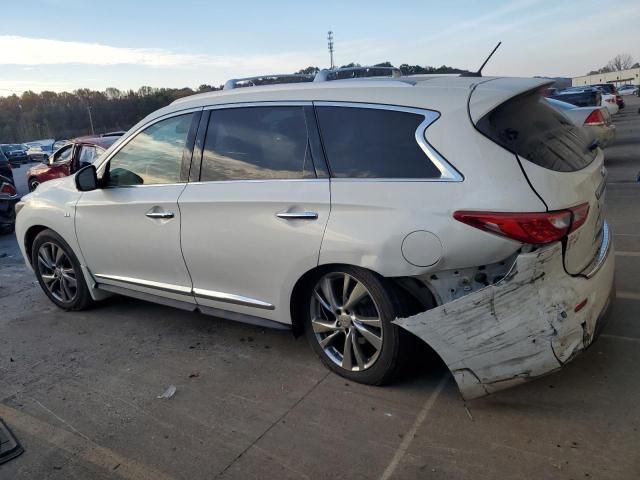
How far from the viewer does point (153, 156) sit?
416 centimetres

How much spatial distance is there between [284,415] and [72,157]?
10062 mm

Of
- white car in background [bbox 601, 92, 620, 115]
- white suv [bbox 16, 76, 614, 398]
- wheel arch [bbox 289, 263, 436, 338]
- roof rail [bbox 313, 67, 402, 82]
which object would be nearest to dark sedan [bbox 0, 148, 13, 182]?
white suv [bbox 16, 76, 614, 398]

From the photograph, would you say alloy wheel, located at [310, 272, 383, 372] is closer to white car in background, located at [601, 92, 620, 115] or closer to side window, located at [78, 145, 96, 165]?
side window, located at [78, 145, 96, 165]

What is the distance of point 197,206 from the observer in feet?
12.2

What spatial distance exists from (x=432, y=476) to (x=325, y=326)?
1140 mm

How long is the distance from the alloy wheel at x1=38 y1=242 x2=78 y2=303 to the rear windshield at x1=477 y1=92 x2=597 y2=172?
381 cm

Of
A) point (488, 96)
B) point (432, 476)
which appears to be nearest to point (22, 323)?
point (432, 476)

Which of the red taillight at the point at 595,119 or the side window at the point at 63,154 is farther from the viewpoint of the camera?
the side window at the point at 63,154

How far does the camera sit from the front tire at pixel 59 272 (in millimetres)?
4871

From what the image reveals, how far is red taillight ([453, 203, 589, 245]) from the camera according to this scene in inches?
104

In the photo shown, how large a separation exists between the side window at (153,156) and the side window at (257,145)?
0.28 metres

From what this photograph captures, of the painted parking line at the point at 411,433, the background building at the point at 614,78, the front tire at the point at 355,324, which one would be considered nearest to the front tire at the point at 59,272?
the front tire at the point at 355,324

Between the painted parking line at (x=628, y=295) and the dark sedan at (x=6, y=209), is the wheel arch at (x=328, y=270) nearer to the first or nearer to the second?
the painted parking line at (x=628, y=295)

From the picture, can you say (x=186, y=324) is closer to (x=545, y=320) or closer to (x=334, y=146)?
(x=334, y=146)
